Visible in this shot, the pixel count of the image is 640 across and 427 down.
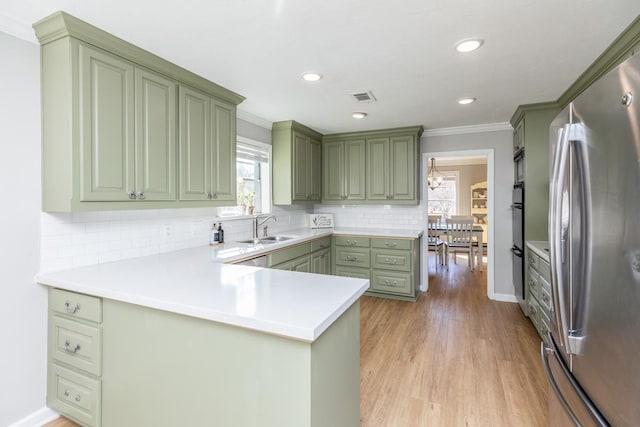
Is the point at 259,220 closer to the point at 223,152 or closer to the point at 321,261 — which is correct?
the point at 321,261

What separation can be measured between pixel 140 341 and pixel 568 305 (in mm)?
1803

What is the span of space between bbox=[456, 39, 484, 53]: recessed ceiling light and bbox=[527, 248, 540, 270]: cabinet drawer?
1907 millimetres

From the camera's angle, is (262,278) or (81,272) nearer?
(262,278)

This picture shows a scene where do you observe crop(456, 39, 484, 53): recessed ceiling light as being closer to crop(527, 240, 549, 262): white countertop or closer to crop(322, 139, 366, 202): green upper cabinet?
crop(527, 240, 549, 262): white countertop

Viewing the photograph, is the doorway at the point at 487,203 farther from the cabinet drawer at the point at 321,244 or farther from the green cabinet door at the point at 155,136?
the green cabinet door at the point at 155,136

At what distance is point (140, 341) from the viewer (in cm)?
147

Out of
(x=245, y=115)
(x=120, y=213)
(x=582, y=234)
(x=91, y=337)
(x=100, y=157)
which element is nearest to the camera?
(x=582, y=234)

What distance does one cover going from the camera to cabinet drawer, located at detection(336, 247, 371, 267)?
13.6 ft

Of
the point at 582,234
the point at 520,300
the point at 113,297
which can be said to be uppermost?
the point at 582,234

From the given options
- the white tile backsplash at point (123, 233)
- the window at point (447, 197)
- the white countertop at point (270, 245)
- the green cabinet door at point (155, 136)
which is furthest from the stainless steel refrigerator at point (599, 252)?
the window at point (447, 197)

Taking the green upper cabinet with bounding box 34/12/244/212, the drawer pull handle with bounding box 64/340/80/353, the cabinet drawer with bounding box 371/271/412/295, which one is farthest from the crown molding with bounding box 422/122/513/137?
the drawer pull handle with bounding box 64/340/80/353

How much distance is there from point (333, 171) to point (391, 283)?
5.98 feet

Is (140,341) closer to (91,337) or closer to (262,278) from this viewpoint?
(91,337)

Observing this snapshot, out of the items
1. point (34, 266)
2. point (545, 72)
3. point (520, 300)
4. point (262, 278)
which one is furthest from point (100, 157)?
point (520, 300)
